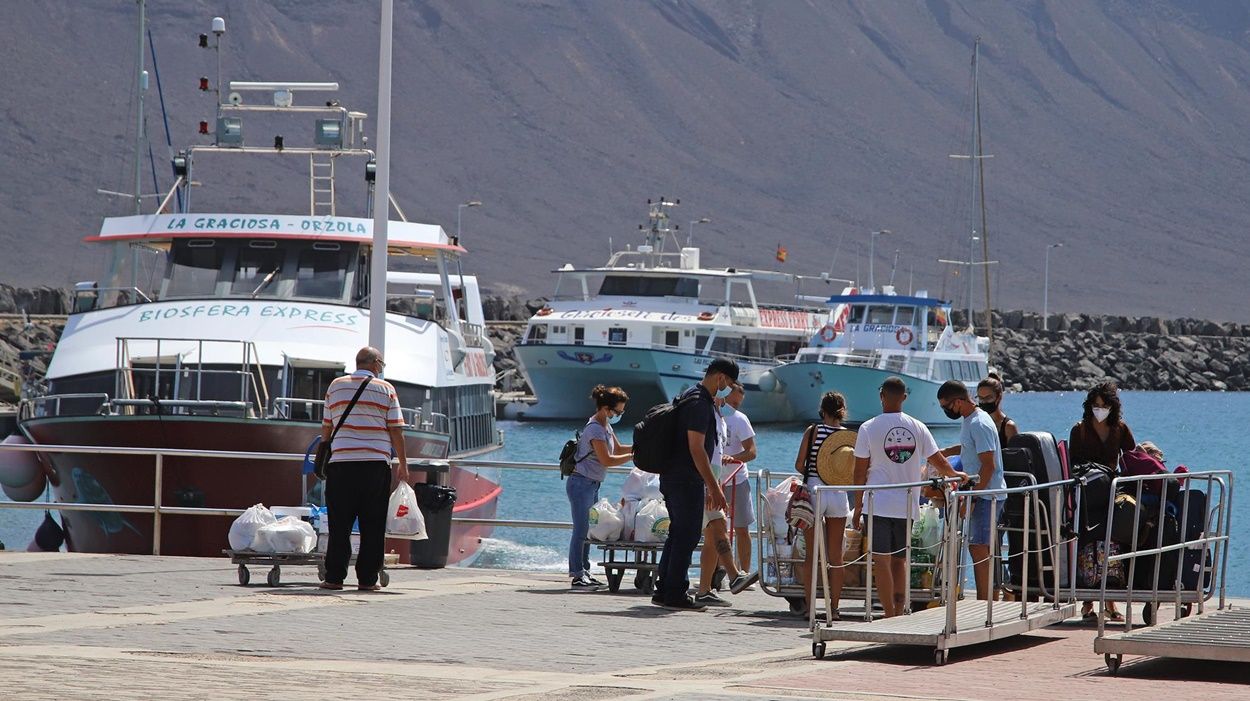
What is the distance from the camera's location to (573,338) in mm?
66312

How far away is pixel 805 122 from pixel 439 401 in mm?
173948

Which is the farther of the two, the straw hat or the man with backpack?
the man with backpack

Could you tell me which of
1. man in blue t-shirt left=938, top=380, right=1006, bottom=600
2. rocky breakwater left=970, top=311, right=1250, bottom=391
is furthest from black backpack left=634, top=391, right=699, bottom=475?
rocky breakwater left=970, top=311, right=1250, bottom=391

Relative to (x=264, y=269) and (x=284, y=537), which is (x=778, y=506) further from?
(x=264, y=269)

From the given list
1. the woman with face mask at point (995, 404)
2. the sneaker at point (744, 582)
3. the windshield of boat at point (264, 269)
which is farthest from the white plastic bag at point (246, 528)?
the windshield of boat at point (264, 269)

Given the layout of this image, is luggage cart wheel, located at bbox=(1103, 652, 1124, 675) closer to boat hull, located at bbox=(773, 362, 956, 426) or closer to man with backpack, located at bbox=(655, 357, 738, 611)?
man with backpack, located at bbox=(655, 357, 738, 611)

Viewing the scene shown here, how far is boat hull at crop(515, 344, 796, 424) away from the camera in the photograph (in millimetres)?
62812

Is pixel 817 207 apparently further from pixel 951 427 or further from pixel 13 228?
pixel 951 427

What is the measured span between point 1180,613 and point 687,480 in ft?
10.8

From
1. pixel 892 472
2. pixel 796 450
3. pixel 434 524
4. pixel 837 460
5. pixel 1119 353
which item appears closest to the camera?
pixel 892 472

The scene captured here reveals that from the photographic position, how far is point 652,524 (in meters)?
14.2

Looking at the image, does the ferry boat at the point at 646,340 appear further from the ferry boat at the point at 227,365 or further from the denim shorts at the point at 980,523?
the denim shorts at the point at 980,523

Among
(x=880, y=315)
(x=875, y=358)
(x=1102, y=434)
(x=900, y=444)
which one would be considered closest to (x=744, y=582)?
(x=900, y=444)

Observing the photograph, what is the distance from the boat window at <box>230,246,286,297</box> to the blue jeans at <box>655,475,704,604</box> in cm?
990
